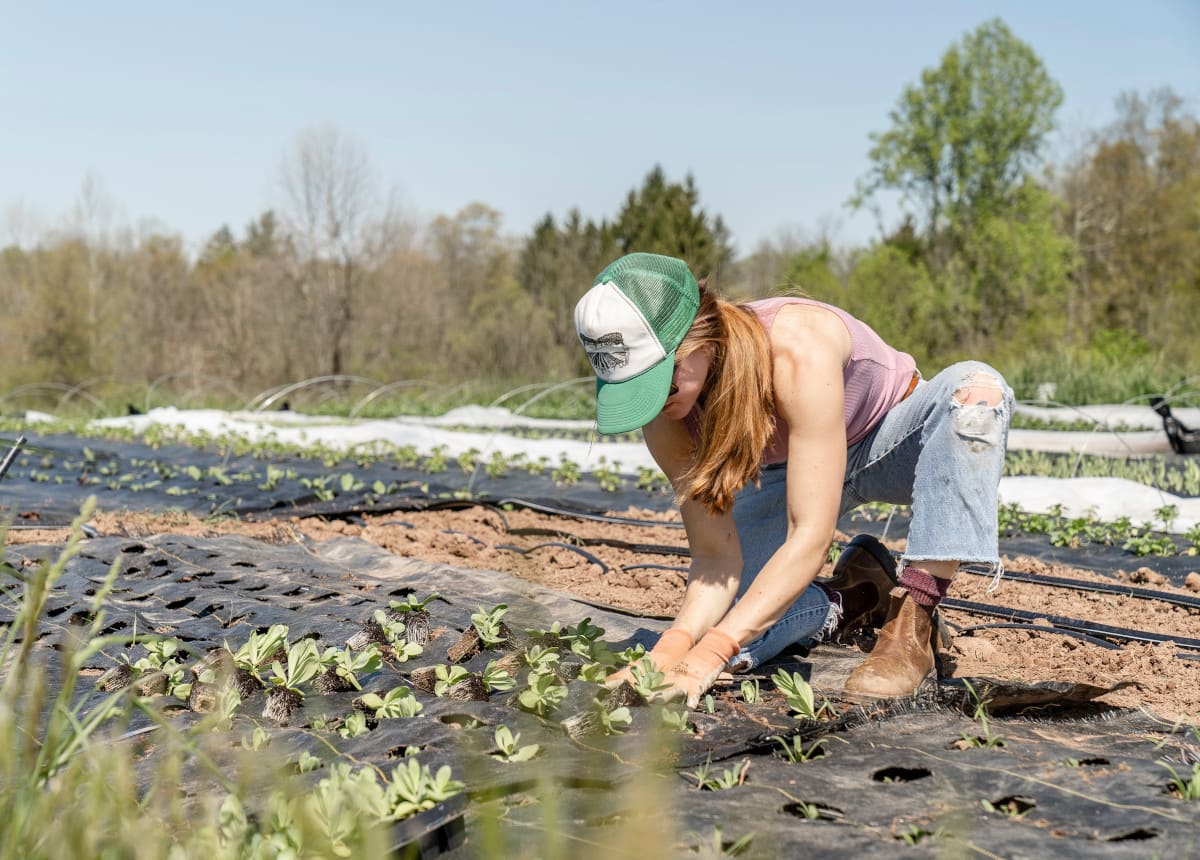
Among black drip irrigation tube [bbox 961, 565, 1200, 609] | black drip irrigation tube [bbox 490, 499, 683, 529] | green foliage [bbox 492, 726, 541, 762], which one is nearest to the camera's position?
green foliage [bbox 492, 726, 541, 762]

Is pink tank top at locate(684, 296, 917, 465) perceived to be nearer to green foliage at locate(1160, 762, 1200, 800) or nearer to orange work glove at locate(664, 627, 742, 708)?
orange work glove at locate(664, 627, 742, 708)

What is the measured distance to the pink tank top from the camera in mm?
2521

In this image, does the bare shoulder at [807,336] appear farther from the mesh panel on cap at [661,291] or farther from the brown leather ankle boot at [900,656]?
the brown leather ankle boot at [900,656]

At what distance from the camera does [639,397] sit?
2.10 metres

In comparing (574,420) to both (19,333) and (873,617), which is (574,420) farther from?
(19,333)

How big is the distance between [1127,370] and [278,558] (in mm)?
12857

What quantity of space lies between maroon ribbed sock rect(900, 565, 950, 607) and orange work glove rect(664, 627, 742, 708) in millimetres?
566

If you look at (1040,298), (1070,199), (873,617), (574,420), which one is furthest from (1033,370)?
(1070,199)

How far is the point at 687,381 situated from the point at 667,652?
23.5 inches

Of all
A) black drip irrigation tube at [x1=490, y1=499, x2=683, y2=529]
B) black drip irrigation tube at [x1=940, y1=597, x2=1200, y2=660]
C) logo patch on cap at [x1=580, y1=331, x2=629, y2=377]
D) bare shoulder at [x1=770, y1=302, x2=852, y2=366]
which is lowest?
black drip irrigation tube at [x1=940, y1=597, x2=1200, y2=660]

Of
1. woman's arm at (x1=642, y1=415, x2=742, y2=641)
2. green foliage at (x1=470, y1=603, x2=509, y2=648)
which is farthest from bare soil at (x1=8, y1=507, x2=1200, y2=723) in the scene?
green foliage at (x1=470, y1=603, x2=509, y2=648)

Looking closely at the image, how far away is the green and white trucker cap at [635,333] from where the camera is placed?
2074mm

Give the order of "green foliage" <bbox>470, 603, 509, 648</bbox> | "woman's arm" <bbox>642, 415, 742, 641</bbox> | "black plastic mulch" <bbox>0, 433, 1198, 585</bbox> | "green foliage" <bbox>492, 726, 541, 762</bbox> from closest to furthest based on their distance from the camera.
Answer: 1. "green foliage" <bbox>492, 726, 541, 762</bbox>
2. "green foliage" <bbox>470, 603, 509, 648</bbox>
3. "woman's arm" <bbox>642, 415, 742, 641</bbox>
4. "black plastic mulch" <bbox>0, 433, 1198, 585</bbox>

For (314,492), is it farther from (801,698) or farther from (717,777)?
(717,777)
